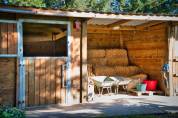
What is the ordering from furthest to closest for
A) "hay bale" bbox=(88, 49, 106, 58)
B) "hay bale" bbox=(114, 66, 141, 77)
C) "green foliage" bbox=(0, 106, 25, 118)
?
"hay bale" bbox=(88, 49, 106, 58)
"hay bale" bbox=(114, 66, 141, 77)
"green foliage" bbox=(0, 106, 25, 118)

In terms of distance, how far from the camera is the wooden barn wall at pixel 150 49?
38.4 ft

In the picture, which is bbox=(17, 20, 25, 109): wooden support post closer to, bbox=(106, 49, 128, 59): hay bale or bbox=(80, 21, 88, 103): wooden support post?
bbox=(80, 21, 88, 103): wooden support post

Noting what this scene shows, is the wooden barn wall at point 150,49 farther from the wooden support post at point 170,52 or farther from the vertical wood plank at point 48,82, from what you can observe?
the vertical wood plank at point 48,82

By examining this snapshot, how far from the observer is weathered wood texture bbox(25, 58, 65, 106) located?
29.9 ft

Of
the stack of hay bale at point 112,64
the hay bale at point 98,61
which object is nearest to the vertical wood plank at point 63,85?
the stack of hay bale at point 112,64

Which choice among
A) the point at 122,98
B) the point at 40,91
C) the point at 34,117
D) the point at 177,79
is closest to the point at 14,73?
the point at 40,91

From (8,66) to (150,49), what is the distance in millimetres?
5812

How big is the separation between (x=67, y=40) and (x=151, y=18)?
2.80 metres

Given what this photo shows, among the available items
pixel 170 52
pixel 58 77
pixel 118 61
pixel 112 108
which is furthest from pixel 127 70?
pixel 58 77

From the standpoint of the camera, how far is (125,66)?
540 inches

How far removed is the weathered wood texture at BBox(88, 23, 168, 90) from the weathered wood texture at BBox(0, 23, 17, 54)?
5.12 metres

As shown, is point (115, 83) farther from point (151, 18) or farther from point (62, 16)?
point (62, 16)

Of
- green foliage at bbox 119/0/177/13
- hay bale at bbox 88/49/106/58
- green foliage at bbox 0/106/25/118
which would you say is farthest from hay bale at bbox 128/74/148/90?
green foliage at bbox 119/0/177/13

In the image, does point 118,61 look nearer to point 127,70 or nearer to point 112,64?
point 112,64
